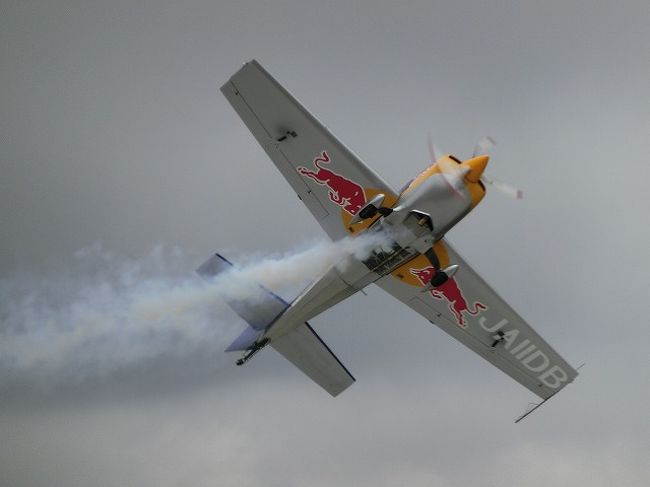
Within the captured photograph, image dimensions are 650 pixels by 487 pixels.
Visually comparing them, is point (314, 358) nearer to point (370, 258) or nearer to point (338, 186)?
point (370, 258)

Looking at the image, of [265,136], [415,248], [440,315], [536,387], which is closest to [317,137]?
[265,136]

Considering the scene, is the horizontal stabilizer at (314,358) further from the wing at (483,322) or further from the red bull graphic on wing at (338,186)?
A: the red bull graphic on wing at (338,186)

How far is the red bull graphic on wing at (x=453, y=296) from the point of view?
25594 mm

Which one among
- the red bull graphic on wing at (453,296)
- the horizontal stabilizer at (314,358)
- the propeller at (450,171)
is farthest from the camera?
the horizontal stabilizer at (314,358)

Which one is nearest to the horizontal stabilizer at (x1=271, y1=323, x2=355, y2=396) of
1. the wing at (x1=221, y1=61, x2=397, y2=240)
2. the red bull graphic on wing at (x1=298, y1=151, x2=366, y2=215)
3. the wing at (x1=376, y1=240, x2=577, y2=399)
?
the wing at (x1=376, y1=240, x2=577, y2=399)

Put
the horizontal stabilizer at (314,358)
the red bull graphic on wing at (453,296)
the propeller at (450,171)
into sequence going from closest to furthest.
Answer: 1. the propeller at (450,171)
2. the red bull graphic on wing at (453,296)
3. the horizontal stabilizer at (314,358)

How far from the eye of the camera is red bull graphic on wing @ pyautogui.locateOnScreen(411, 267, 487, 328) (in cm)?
2559

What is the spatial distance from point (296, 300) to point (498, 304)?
573cm

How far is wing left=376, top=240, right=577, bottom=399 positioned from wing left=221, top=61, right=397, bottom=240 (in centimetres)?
255

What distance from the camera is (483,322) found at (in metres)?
26.5

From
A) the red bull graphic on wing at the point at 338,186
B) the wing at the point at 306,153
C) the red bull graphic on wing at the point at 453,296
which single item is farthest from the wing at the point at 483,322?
the wing at the point at 306,153

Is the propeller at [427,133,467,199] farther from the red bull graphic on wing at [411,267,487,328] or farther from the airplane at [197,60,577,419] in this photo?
the red bull graphic on wing at [411,267,487,328]

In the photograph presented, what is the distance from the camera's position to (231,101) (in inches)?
936

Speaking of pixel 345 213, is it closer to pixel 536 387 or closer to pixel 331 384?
pixel 331 384
